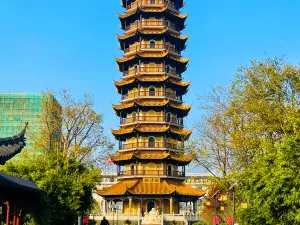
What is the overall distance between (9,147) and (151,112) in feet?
99.6

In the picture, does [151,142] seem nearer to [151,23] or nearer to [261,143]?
[151,23]

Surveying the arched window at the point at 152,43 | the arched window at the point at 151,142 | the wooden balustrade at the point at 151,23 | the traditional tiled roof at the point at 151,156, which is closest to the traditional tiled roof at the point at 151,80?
the arched window at the point at 152,43

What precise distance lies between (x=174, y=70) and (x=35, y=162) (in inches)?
971

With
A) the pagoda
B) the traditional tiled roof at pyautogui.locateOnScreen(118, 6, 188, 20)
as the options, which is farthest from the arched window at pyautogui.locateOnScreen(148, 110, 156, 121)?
the traditional tiled roof at pyautogui.locateOnScreen(118, 6, 188, 20)

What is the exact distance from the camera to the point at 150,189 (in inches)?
1692

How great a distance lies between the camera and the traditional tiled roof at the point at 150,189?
4209 centimetres

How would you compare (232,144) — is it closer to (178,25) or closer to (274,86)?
(274,86)

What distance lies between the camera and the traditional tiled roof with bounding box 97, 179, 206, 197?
42094 millimetres

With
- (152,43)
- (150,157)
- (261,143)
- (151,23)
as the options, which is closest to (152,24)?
(151,23)

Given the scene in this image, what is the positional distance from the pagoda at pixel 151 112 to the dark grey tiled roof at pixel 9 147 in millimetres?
25702

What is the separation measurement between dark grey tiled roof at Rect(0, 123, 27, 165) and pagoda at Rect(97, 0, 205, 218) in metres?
25.7

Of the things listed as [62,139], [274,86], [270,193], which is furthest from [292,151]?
[62,139]

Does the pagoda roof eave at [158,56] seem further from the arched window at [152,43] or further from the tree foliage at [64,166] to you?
the tree foliage at [64,166]

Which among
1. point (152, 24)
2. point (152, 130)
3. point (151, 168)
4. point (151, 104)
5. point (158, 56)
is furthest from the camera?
point (152, 24)
